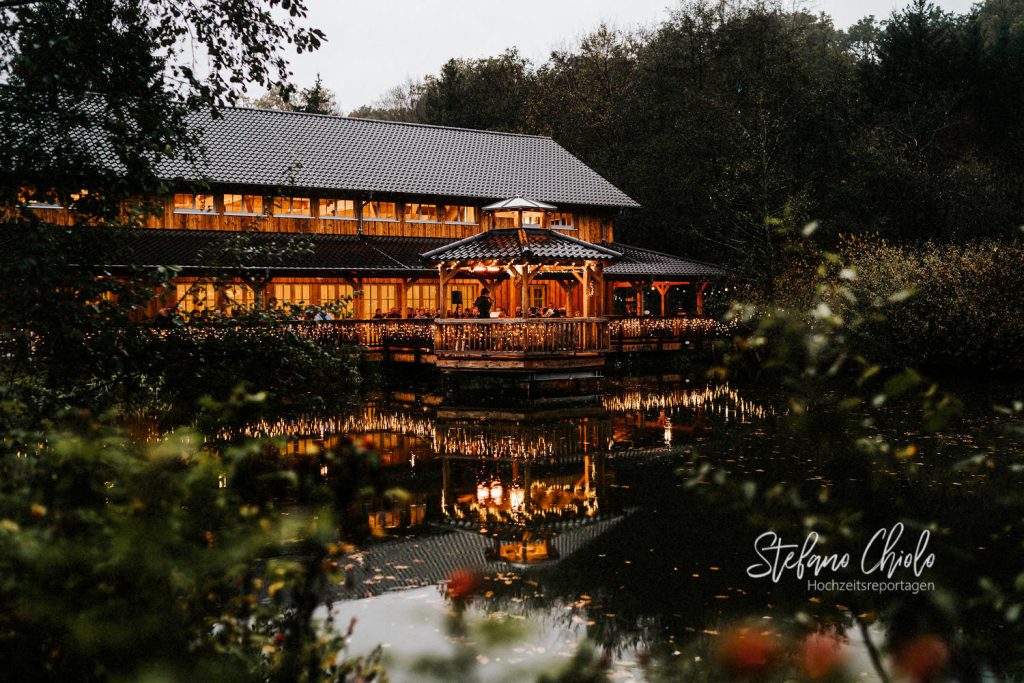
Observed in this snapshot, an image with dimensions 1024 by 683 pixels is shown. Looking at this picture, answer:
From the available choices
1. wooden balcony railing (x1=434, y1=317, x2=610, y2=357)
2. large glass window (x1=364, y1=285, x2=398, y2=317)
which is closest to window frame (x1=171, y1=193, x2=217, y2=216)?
large glass window (x1=364, y1=285, x2=398, y2=317)

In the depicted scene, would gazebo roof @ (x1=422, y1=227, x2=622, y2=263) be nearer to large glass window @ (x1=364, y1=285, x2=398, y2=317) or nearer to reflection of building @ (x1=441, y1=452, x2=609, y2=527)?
reflection of building @ (x1=441, y1=452, x2=609, y2=527)

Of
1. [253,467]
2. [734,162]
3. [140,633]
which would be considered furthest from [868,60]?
[140,633]

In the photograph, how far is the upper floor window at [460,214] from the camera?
36719 millimetres

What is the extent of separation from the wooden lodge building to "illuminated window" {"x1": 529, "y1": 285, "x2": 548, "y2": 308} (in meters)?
0.06

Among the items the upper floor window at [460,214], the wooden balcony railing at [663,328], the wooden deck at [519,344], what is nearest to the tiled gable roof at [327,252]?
the upper floor window at [460,214]

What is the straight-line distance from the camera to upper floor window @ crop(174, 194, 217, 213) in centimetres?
3109

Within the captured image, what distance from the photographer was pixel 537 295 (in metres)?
37.4

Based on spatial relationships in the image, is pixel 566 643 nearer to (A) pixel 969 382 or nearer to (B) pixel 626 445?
(B) pixel 626 445

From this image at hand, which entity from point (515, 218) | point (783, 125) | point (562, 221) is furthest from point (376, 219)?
point (783, 125)

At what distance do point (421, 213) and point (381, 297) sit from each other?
4112mm

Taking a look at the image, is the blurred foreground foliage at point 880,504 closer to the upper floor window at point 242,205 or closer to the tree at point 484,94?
the upper floor window at point 242,205

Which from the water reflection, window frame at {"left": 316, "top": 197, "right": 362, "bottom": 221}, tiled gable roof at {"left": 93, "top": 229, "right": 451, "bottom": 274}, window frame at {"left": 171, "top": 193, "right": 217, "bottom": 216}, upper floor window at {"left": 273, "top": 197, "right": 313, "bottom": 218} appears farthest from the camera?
window frame at {"left": 316, "top": 197, "right": 362, "bottom": 221}

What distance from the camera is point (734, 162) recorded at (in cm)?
4138

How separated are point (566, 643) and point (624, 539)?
9.36 feet
